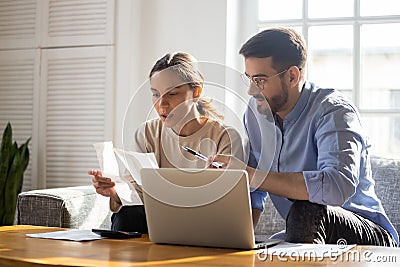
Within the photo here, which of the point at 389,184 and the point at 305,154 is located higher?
the point at 305,154

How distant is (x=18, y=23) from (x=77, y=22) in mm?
410

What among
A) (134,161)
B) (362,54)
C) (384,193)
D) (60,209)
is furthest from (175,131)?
(362,54)

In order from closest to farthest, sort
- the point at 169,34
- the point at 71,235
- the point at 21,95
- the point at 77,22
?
the point at 71,235, the point at 169,34, the point at 77,22, the point at 21,95

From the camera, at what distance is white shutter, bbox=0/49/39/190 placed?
3.99 m

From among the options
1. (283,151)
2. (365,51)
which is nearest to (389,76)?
(365,51)

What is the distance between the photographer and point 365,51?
356cm

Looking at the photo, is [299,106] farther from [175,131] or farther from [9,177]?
[9,177]

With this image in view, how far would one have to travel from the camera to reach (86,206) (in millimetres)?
2814

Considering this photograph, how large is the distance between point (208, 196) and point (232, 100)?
415 millimetres

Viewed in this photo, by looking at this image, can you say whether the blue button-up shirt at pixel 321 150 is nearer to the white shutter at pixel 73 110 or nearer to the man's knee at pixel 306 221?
the man's knee at pixel 306 221

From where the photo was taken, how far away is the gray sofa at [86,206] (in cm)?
270

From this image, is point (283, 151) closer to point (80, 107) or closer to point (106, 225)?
point (106, 225)

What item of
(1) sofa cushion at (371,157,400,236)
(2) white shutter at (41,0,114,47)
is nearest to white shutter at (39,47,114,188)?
(2) white shutter at (41,0,114,47)

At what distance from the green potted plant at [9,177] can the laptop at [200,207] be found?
2.06 metres
